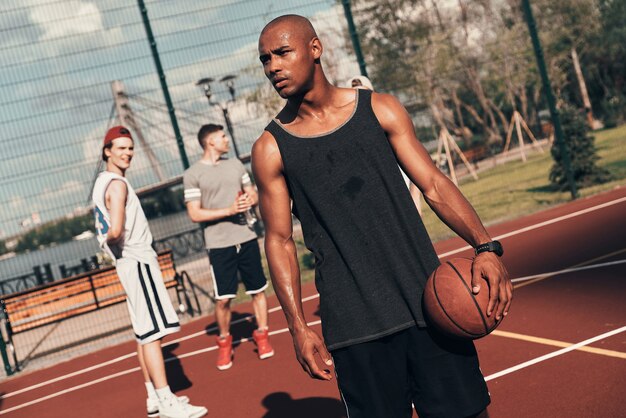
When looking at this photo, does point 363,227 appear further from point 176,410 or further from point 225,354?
point 225,354

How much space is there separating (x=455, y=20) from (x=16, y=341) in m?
16.7

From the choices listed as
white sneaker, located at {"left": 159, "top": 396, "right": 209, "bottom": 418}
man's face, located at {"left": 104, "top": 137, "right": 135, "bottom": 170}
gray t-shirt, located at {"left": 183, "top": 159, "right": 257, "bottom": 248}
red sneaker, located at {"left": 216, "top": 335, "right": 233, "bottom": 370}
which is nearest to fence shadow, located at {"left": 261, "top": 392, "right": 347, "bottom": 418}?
white sneaker, located at {"left": 159, "top": 396, "right": 209, "bottom": 418}

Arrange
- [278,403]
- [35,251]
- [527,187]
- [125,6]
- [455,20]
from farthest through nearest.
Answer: [455,20]
[527,187]
[125,6]
[35,251]
[278,403]

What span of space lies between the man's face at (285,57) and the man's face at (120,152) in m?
2.67

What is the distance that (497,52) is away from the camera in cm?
1741

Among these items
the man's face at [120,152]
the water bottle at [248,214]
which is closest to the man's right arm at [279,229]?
the man's face at [120,152]

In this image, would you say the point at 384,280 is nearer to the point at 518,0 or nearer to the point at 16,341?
the point at 16,341

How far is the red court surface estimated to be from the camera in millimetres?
3918

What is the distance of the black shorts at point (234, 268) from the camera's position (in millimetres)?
6153

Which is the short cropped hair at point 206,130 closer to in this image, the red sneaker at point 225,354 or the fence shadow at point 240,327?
the red sneaker at point 225,354

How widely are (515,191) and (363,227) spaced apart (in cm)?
1424

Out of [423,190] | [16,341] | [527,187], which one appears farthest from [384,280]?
[527,187]

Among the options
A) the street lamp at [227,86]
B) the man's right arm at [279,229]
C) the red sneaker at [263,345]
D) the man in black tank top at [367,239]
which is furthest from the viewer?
the street lamp at [227,86]

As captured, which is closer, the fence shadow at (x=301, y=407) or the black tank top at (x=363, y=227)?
the black tank top at (x=363, y=227)
